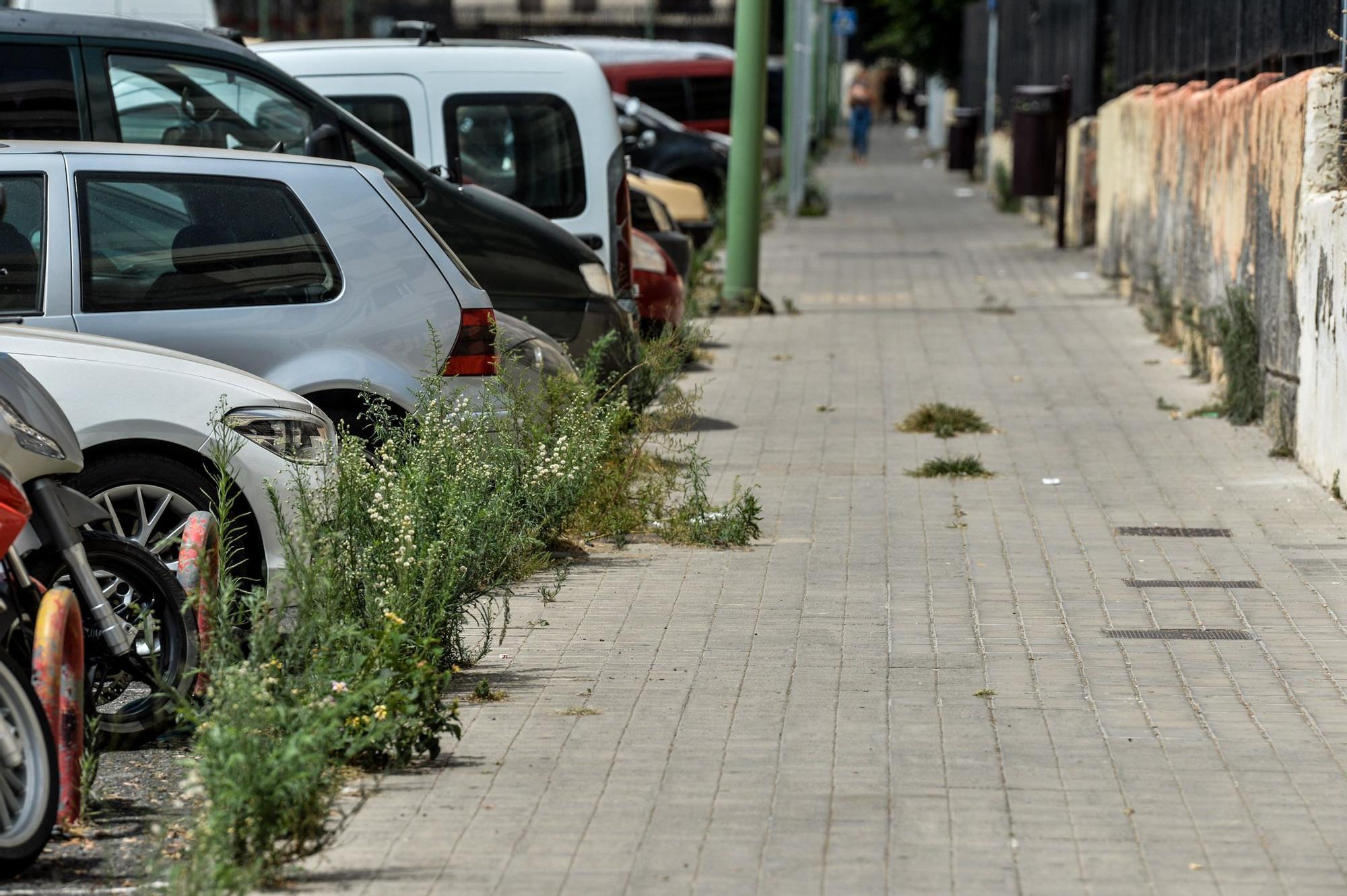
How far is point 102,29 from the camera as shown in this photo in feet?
32.0

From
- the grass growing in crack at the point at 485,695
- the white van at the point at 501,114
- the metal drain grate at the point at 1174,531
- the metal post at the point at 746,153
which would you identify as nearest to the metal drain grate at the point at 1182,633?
the metal drain grate at the point at 1174,531

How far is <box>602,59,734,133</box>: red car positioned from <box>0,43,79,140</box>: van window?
25356 millimetres

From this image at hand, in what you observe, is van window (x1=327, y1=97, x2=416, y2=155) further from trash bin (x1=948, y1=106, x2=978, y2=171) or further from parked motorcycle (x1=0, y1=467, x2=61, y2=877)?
trash bin (x1=948, y1=106, x2=978, y2=171)

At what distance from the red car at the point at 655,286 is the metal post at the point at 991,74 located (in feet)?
70.7

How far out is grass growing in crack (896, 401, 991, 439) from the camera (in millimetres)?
11336

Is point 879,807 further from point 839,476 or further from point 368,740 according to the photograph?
point 839,476

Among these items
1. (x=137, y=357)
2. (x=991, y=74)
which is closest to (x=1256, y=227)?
(x=137, y=357)

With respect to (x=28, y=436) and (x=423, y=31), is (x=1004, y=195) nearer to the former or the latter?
(x=423, y=31)

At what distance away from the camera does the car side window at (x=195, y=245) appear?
22.5 feet

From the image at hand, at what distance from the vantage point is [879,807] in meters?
4.82

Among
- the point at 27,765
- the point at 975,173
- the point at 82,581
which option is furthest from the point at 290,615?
the point at 975,173

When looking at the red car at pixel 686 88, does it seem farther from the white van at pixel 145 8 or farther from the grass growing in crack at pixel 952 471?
the grass growing in crack at pixel 952 471

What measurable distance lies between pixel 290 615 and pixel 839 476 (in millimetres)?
4499

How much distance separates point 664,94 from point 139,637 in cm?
3055
